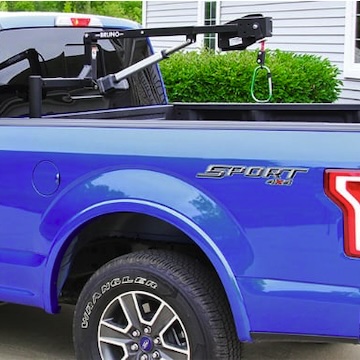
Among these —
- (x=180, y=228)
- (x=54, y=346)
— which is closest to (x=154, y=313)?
(x=180, y=228)

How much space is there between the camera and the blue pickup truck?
2775 millimetres

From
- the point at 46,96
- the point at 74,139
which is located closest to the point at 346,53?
the point at 46,96

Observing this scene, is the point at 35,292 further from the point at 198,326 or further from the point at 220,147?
the point at 220,147

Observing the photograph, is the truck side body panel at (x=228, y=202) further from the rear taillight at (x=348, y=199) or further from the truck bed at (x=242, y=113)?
the truck bed at (x=242, y=113)

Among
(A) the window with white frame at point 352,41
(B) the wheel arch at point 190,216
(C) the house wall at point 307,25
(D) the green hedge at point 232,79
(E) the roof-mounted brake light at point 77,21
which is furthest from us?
(C) the house wall at point 307,25

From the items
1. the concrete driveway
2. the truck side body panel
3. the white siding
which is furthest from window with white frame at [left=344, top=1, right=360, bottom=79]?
the truck side body panel

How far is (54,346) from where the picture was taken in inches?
169

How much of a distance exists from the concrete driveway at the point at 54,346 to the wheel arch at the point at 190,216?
1189 mm

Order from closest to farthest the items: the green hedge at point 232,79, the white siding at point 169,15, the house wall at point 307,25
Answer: the green hedge at point 232,79 → the house wall at point 307,25 → the white siding at point 169,15

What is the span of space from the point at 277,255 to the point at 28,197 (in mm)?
1292

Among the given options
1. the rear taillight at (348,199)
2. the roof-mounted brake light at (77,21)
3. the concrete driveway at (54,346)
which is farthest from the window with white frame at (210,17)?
the rear taillight at (348,199)

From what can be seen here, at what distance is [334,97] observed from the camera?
965cm

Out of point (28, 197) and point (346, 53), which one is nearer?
point (28, 197)

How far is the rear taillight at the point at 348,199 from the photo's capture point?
2709 millimetres
